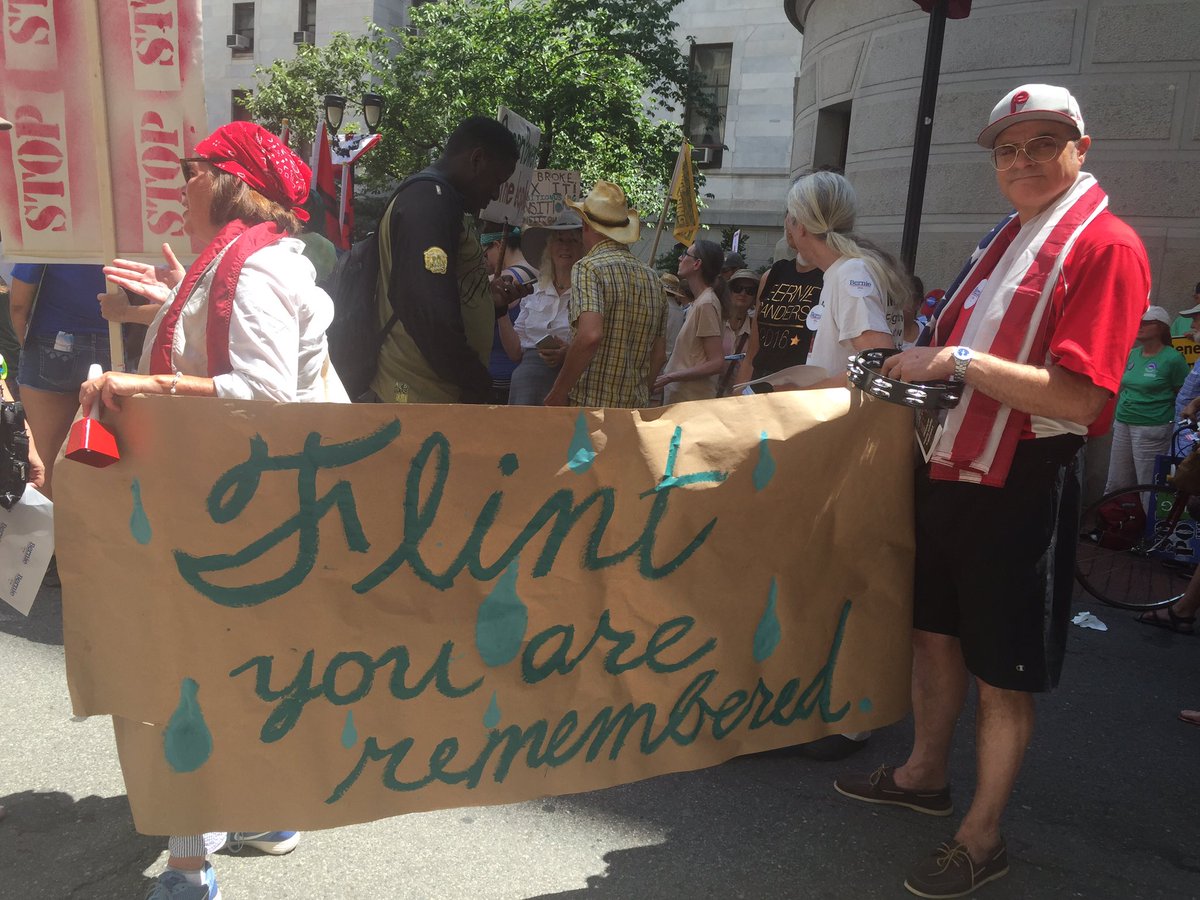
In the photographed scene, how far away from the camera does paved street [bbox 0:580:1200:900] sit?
2695mm

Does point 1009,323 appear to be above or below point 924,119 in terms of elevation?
below

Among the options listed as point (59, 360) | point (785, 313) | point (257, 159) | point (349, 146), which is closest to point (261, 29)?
point (349, 146)

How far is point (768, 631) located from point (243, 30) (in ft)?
128

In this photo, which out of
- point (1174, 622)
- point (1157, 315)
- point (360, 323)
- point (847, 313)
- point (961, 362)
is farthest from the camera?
point (1157, 315)

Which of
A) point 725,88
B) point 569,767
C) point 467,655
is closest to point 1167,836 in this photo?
point 569,767

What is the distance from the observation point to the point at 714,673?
8.41ft

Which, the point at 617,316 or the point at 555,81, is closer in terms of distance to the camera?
the point at 617,316

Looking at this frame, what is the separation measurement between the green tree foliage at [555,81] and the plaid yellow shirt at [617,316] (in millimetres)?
17536

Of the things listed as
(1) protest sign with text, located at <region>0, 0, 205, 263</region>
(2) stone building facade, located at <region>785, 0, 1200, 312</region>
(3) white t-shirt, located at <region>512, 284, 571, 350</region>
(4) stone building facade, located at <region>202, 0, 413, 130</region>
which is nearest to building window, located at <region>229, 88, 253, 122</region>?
(4) stone building facade, located at <region>202, 0, 413, 130</region>

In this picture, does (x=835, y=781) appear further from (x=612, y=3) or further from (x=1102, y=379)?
(x=612, y=3)

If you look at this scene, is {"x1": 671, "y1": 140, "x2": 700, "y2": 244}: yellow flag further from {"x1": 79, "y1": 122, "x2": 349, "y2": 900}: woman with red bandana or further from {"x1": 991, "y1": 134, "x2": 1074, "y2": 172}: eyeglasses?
{"x1": 79, "y1": 122, "x2": 349, "y2": 900}: woman with red bandana

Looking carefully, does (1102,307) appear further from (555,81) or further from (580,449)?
(555,81)

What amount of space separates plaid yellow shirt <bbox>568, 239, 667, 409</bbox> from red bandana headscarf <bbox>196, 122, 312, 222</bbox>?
1.79 metres

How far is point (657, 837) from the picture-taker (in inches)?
117
